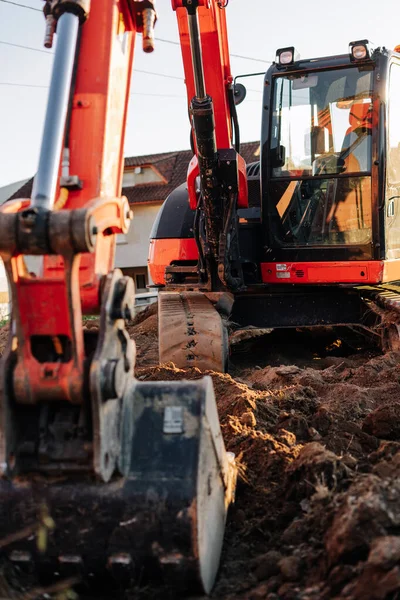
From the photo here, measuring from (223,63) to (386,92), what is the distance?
1457mm

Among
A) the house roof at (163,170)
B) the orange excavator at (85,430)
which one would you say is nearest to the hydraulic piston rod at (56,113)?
the orange excavator at (85,430)

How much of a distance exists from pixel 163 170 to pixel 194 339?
22803mm

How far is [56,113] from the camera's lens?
109 inches

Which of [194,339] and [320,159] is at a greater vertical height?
[320,159]

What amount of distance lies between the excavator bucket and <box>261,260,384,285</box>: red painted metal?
429 cm

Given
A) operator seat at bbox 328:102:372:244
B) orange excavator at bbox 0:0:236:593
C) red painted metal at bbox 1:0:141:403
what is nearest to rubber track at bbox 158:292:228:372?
operator seat at bbox 328:102:372:244

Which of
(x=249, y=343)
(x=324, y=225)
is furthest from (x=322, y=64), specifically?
(x=249, y=343)

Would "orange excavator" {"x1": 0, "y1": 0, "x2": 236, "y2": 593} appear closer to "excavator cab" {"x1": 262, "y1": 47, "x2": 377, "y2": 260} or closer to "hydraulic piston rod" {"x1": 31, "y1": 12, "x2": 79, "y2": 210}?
"hydraulic piston rod" {"x1": 31, "y1": 12, "x2": 79, "y2": 210}

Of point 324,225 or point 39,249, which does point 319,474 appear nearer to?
point 39,249

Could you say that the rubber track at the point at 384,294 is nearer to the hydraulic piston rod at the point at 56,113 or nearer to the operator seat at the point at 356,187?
the operator seat at the point at 356,187

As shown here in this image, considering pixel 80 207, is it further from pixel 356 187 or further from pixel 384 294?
pixel 384 294

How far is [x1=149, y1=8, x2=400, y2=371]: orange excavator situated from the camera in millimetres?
6352

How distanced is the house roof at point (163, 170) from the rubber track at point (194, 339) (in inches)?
791

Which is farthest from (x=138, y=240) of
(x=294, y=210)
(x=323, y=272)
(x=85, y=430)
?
(x=85, y=430)
